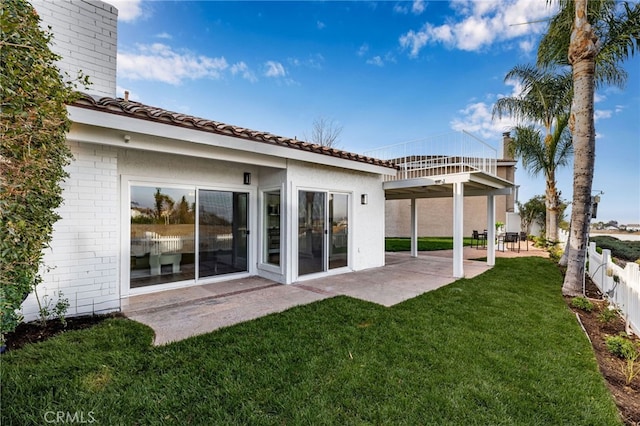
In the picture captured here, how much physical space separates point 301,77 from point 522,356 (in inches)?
670

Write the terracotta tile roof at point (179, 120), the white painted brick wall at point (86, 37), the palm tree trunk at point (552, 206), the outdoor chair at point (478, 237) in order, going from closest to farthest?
the terracotta tile roof at point (179, 120), the white painted brick wall at point (86, 37), the palm tree trunk at point (552, 206), the outdoor chair at point (478, 237)

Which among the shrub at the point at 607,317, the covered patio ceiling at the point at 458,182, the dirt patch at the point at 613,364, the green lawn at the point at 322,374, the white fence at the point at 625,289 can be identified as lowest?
the dirt patch at the point at 613,364

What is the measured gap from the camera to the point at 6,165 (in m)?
3.11

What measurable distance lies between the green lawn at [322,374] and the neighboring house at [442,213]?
20541 mm

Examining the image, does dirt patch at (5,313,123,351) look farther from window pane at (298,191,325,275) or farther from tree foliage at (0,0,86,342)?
window pane at (298,191,325,275)

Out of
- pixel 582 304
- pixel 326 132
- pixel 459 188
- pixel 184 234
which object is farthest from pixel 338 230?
pixel 326 132

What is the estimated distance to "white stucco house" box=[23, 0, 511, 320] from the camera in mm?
5047

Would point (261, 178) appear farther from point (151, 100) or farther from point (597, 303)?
point (597, 303)

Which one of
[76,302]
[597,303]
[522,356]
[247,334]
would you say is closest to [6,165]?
[76,302]

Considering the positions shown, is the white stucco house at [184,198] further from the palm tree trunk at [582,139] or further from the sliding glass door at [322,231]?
the palm tree trunk at [582,139]

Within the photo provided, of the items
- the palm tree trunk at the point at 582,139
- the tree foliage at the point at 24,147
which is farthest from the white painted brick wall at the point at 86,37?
the palm tree trunk at the point at 582,139

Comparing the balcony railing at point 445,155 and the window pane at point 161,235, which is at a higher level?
the balcony railing at point 445,155

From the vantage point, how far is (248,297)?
641 centimetres

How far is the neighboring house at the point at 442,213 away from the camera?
25047 millimetres
